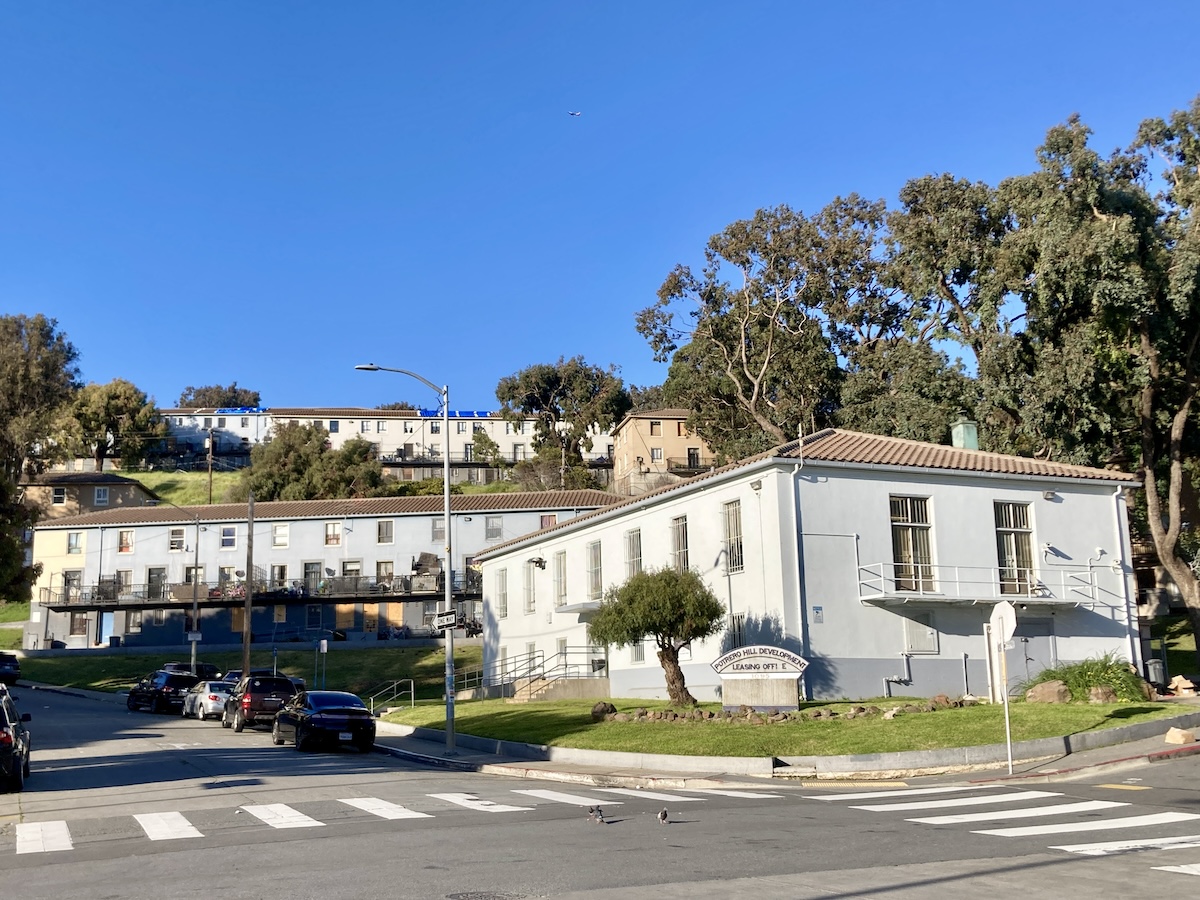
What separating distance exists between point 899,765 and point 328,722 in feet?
42.5

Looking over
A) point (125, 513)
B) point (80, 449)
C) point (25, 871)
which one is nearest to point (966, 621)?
point (25, 871)

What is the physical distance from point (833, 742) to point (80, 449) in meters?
101

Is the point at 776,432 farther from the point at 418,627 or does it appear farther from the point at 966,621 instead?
the point at 966,621

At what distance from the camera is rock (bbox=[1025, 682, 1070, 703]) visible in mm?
25420

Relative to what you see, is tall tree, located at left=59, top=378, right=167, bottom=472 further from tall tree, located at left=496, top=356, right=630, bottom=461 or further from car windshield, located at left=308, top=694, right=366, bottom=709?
car windshield, located at left=308, top=694, right=366, bottom=709

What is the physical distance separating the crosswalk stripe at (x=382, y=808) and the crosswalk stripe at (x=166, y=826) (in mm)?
2310

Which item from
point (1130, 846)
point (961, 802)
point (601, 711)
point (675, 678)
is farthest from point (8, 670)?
point (1130, 846)

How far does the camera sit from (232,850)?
472 inches

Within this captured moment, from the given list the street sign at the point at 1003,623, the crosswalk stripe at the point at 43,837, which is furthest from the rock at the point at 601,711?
the crosswalk stripe at the point at 43,837

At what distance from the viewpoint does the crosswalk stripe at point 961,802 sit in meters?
15.4

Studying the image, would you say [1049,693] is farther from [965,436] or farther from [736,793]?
[965,436]

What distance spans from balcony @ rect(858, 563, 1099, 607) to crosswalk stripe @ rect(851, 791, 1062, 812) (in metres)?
12.9

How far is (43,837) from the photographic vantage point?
13.3 m

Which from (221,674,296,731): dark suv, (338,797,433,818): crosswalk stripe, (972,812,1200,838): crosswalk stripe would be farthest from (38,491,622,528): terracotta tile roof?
(972,812,1200,838): crosswalk stripe
